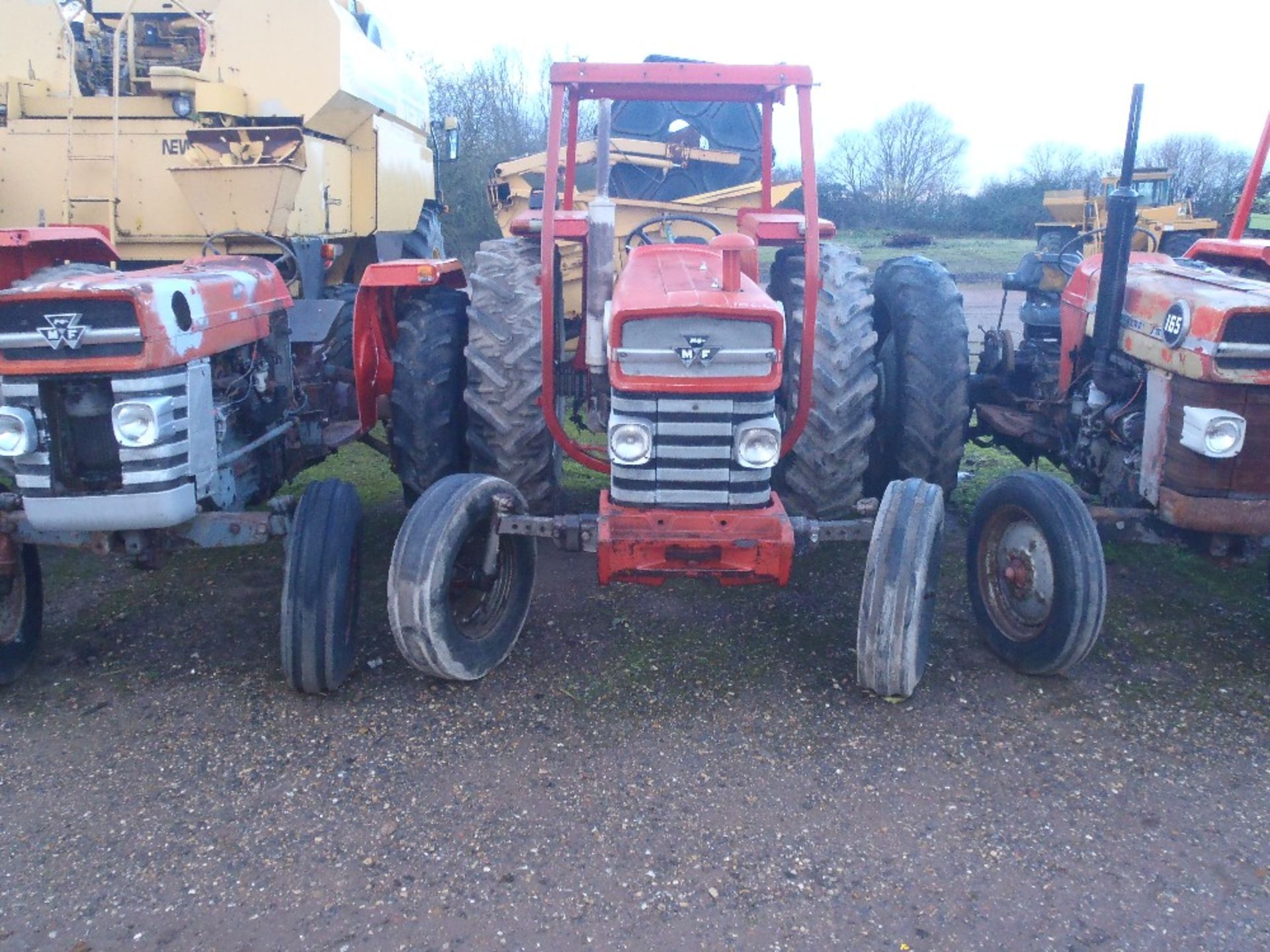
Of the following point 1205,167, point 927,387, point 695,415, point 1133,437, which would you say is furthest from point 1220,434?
point 1205,167

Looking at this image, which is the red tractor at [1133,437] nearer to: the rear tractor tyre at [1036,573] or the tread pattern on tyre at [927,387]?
the rear tractor tyre at [1036,573]

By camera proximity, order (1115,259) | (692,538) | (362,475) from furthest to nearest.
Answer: (362,475) → (1115,259) → (692,538)

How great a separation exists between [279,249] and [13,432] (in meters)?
2.75

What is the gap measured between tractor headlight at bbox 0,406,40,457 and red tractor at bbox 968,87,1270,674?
3480mm

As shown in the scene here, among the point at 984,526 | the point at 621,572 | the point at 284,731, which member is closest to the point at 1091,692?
the point at 984,526

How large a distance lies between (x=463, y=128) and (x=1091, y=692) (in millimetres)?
19409

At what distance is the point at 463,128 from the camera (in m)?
20.8

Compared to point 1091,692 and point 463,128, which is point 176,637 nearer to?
point 1091,692

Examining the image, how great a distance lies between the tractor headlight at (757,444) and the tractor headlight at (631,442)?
308 mm

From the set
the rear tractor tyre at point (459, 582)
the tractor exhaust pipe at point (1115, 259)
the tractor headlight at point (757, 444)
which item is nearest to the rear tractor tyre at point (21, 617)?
the rear tractor tyre at point (459, 582)

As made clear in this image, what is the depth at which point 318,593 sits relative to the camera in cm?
352

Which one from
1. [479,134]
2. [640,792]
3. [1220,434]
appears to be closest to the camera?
[640,792]

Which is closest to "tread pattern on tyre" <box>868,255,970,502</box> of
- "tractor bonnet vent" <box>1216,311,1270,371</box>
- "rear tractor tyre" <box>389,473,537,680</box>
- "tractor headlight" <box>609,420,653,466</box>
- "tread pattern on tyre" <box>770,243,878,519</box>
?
"tread pattern on tyre" <box>770,243,878,519</box>

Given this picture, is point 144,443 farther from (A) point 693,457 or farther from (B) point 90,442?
(A) point 693,457
